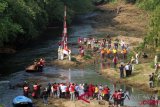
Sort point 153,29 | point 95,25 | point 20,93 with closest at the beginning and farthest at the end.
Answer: point 20,93 → point 153,29 → point 95,25

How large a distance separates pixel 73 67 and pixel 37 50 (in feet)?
42.5

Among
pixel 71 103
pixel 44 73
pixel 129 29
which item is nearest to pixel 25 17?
pixel 44 73

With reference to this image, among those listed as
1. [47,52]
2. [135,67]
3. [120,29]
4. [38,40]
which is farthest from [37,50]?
[120,29]

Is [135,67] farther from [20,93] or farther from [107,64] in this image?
[20,93]

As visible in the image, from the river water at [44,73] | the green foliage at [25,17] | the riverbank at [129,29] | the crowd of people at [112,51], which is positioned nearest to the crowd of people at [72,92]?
the river water at [44,73]

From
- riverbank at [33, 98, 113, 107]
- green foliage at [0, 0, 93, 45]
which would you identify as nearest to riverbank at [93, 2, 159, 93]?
riverbank at [33, 98, 113, 107]

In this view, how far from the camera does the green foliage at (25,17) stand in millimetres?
57625

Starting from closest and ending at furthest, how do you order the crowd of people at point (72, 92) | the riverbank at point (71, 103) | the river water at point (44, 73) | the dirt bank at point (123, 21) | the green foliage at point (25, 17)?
1. the riverbank at point (71, 103)
2. the crowd of people at point (72, 92)
3. the river water at point (44, 73)
4. the green foliage at point (25, 17)
5. the dirt bank at point (123, 21)

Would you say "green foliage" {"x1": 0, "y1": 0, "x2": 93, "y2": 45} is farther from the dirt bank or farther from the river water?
the dirt bank

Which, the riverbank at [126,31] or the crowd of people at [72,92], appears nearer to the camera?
the crowd of people at [72,92]

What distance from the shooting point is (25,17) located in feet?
216

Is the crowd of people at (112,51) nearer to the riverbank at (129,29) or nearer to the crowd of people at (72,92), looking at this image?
the riverbank at (129,29)

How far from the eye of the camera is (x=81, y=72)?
173ft

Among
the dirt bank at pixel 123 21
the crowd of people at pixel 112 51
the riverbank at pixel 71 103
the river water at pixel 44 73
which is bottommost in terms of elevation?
the riverbank at pixel 71 103
